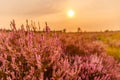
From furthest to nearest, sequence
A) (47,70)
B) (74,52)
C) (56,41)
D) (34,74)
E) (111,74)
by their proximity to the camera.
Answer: (74,52), (111,74), (56,41), (47,70), (34,74)

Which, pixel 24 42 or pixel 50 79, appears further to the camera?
pixel 24 42

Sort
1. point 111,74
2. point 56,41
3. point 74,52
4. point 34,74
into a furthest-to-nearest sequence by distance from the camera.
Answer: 1. point 74,52
2. point 111,74
3. point 56,41
4. point 34,74

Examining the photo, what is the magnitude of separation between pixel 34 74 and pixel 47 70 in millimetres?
380

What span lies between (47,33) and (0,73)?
109cm

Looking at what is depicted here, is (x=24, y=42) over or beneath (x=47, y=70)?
over

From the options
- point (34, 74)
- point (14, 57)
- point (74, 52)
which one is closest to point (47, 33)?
point (14, 57)

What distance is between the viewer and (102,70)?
5129 mm

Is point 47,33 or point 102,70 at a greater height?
point 47,33

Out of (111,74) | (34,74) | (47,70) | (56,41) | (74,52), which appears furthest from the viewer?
(74,52)

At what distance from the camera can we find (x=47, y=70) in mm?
4508

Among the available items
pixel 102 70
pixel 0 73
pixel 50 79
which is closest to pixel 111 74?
pixel 102 70

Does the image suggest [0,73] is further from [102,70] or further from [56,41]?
[102,70]

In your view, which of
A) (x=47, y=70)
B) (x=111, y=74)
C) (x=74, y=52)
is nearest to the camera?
(x=47, y=70)

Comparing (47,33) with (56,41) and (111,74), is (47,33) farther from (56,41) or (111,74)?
(111,74)
